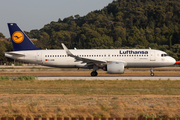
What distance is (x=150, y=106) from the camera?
1257cm

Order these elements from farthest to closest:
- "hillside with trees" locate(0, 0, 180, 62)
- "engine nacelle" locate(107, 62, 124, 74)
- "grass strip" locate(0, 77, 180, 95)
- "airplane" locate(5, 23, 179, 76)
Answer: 1. "hillside with trees" locate(0, 0, 180, 62)
2. "airplane" locate(5, 23, 179, 76)
3. "engine nacelle" locate(107, 62, 124, 74)
4. "grass strip" locate(0, 77, 180, 95)

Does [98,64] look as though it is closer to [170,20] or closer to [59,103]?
[59,103]

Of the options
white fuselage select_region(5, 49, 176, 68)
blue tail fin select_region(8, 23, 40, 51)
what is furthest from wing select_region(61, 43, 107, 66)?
blue tail fin select_region(8, 23, 40, 51)

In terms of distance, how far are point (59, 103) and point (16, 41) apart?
26265 mm

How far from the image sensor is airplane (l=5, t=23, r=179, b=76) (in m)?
34.2

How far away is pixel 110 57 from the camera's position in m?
35.3

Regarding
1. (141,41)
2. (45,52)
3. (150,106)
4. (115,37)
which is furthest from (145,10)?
(150,106)

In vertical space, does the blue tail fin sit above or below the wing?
above

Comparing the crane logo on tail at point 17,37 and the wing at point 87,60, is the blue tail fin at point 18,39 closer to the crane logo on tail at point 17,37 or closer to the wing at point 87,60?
the crane logo on tail at point 17,37

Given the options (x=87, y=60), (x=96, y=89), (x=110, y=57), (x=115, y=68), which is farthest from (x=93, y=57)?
(x=96, y=89)

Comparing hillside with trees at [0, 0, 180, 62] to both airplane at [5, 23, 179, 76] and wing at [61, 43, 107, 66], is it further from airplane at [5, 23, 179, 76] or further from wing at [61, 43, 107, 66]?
wing at [61, 43, 107, 66]

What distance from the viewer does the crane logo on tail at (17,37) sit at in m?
37.7

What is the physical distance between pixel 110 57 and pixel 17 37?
13956 millimetres

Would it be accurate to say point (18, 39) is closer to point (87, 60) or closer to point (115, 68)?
point (87, 60)
